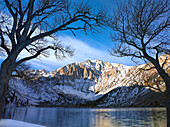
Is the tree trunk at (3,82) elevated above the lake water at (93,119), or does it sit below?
above

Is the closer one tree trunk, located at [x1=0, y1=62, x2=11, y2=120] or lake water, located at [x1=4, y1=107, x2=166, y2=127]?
tree trunk, located at [x1=0, y1=62, x2=11, y2=120]

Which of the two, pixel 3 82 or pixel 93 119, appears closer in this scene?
pixel 3 82

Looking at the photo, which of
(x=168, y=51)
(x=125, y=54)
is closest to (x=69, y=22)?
(x=125, y=54)

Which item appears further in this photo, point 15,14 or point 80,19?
point 80,19

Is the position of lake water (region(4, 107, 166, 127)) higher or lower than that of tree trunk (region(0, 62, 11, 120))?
lower

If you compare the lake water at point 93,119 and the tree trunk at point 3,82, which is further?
the lake water at point 93,119

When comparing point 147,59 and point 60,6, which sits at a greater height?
point 60,6

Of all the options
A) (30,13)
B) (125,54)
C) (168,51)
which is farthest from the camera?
(125,54)

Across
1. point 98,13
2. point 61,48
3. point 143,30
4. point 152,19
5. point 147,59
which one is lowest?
point 147,59

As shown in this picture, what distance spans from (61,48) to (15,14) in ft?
11.7

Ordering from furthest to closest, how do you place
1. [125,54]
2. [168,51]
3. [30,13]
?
[125,54]
[168,51]
[30,13]

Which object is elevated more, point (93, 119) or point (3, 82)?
point (3, 82)

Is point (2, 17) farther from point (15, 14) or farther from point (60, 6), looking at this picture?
point (60, 6)

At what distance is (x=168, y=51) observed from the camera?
30.9ft
